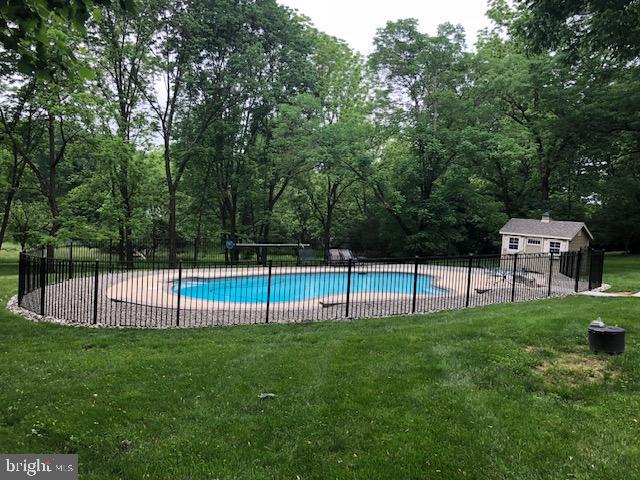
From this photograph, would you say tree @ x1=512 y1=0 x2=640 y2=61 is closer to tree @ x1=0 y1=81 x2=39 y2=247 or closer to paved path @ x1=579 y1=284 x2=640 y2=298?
paved path @ x1=579 y1=284 x2=640 y2=298

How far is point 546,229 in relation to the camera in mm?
20484

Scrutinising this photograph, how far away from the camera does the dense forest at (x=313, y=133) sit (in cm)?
2012

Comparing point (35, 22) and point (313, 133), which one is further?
point (313, 133)

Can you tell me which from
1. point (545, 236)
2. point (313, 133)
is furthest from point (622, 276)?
point (313, 133)

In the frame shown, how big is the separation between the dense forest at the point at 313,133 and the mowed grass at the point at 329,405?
15066 mm

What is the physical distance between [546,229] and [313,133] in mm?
11986

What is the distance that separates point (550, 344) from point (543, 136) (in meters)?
22.2

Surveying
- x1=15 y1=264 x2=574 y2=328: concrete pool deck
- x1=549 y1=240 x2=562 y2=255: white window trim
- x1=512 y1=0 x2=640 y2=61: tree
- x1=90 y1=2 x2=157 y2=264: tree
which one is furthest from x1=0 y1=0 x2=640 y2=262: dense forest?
x1=15 y1=264 x2=574 y2=328: concrete pool deck

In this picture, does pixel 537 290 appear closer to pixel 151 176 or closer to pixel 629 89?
pixel 629 89

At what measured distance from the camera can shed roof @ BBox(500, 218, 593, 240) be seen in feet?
64.4

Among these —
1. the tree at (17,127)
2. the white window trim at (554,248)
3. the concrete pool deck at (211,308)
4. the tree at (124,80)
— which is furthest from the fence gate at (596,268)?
the tree at (17,127)

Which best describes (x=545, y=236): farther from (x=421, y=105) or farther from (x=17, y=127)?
(x=17, y=127)

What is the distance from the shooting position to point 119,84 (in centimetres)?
2184

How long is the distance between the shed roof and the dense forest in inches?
126
